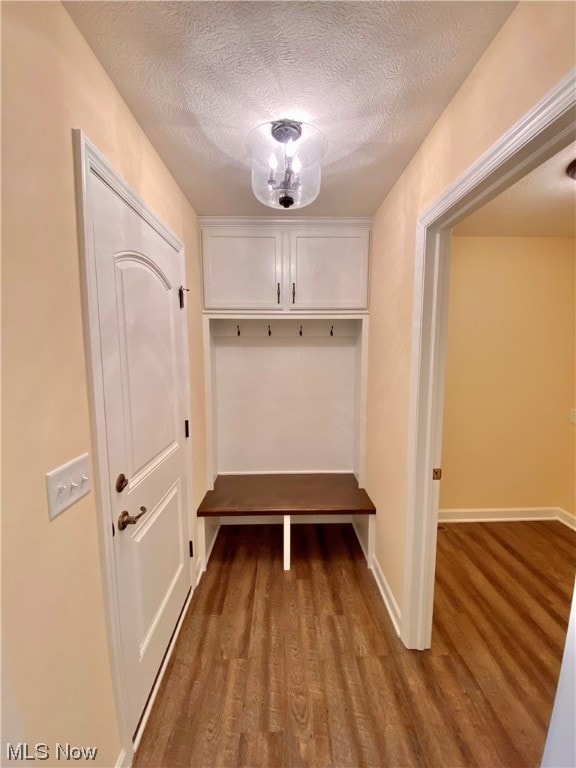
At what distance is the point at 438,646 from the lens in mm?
1474

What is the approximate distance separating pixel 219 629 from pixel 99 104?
234 cm

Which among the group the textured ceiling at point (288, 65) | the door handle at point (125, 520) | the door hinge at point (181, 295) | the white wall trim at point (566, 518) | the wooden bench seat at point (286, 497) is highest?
the textured ceiling at point (288, 65)

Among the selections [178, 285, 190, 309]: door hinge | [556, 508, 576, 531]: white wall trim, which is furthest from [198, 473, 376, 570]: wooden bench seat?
[556, 508, 576, 531]: white wall trim

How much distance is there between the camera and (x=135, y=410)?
1.15m

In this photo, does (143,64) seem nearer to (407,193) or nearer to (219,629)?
(407,193)

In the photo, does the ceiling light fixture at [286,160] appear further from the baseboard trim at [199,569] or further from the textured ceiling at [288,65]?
the baseboard trim at [199,569]

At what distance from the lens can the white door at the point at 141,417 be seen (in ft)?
3.20

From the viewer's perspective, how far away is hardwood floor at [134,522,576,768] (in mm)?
1093

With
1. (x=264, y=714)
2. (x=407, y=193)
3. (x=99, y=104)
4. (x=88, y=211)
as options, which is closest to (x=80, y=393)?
(x=88, y=211)

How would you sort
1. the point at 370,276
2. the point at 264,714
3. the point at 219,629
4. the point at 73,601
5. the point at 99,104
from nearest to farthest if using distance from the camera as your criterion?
the point at 73,601 → the point at 99,104 → the point at 264,714 → the point at 219,629 → the point at 370,276

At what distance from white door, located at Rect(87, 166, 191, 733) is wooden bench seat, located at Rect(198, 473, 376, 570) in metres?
0.44

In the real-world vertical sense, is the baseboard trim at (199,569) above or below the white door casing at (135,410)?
below

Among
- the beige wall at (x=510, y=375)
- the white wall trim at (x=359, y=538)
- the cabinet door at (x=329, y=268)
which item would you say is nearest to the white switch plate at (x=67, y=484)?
the cabinet door at (x=329, y=268)

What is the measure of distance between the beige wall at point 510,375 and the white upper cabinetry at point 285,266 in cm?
93
